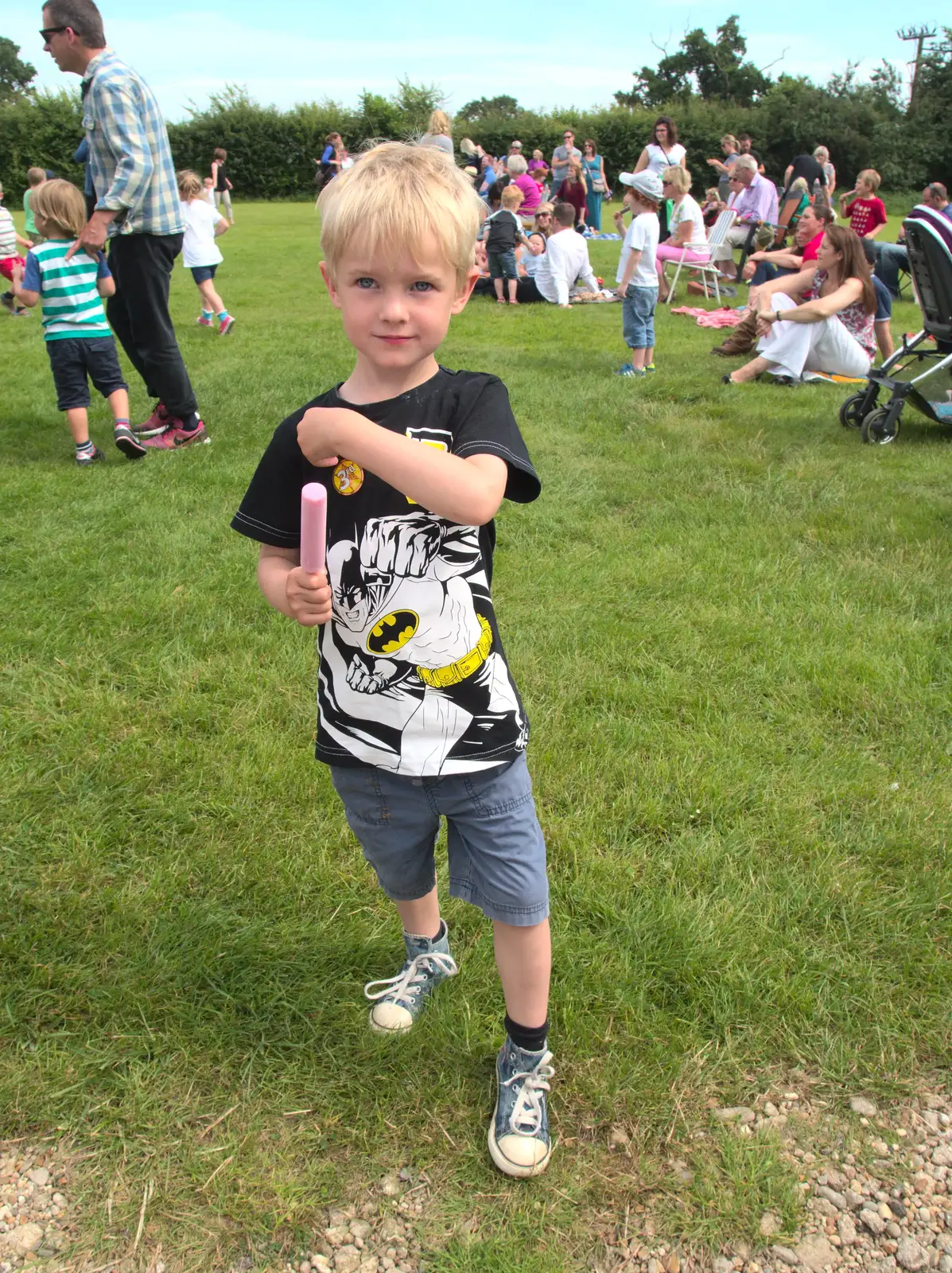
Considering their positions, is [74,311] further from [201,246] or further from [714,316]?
[714,316]

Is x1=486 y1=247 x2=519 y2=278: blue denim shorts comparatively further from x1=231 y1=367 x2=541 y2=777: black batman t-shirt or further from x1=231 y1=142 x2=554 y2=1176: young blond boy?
x1=231 y1=367 x2=541 y2=777: black batman t-shirt

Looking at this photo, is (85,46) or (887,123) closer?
(85,46)

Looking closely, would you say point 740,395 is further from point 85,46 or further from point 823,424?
point 85,46

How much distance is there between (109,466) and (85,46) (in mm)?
2255

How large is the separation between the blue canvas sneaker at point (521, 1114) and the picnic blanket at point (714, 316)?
10225 mm

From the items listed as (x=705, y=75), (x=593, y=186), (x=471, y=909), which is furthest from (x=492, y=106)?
(x=471, y=909)

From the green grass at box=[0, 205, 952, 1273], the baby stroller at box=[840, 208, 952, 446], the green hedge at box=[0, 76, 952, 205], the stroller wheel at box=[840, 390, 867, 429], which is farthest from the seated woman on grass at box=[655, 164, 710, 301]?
the green hedge at box=[0, 76, 952, 205]

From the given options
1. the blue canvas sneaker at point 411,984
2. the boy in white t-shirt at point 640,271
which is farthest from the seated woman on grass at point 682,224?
the blue canvas sneaker at point 411,984

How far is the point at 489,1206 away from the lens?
177cm

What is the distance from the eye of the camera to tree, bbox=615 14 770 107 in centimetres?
6356

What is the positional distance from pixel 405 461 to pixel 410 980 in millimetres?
1302

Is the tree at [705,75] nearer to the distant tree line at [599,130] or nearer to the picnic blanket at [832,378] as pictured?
the distant tree line at [599,130]

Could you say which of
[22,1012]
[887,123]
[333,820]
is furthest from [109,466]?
[887,123]

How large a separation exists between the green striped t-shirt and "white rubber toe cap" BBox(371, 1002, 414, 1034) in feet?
15.5
